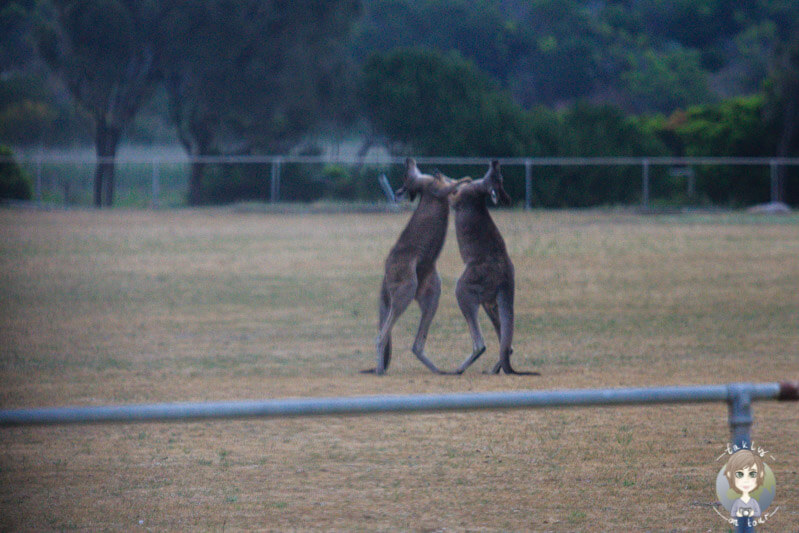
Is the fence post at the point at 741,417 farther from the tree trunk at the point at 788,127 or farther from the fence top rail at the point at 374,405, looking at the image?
the tree trunk at the point at 788,127

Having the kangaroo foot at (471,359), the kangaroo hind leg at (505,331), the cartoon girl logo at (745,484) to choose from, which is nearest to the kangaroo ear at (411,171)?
the kangaroo hind leg at (505,331)

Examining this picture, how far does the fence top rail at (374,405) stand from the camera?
3.52 m

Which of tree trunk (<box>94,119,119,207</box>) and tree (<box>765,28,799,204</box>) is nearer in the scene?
tree (<box>765,28,799,204</box>)

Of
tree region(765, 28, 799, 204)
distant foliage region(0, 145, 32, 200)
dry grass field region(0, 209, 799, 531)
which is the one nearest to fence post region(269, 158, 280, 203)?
distant foliage region(0, 145, 32, 200)

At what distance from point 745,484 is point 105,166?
4428 centimetres

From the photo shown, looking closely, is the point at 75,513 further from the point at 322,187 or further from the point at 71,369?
the point at 322,187

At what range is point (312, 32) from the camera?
51.8 m

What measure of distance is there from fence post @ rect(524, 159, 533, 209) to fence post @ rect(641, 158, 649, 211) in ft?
12.2

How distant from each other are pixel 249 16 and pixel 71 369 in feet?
134

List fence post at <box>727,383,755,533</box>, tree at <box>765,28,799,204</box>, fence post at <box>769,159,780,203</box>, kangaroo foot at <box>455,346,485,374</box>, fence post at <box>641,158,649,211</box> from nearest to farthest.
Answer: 1. fence post at <box>727,383,755,533</box>
2. kangaroo foot at <box>455,346,485,374</box>
3. fence post at <box>641,158,649,211</box>
4. fence post at <box>769,159,780,203</box>
5. tree at <box>765,28,799,204</box>

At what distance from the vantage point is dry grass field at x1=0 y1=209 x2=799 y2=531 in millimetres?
6371

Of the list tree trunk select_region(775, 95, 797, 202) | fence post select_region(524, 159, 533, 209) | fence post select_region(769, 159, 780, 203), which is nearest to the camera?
fence post select_region(524, 159, 533, 209)

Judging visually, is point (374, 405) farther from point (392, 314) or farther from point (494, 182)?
point (392, 314)

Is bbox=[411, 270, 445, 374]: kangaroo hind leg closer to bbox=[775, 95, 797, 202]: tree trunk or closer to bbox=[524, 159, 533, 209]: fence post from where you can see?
bbox=[524, 159, 533, 209]: fence post
